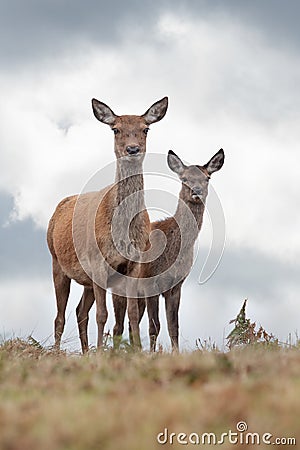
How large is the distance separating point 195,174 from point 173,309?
2.19 meters

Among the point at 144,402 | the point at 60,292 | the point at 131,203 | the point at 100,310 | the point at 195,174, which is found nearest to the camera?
the point at 144,402

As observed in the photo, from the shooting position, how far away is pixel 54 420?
416 centimetres

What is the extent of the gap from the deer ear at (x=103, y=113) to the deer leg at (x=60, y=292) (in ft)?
9.48

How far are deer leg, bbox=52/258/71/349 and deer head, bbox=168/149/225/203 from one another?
7.96 ft

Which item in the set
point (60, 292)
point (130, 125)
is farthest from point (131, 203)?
point (60, 292)

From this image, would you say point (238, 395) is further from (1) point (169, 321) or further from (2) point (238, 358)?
(1) point (169, 321)

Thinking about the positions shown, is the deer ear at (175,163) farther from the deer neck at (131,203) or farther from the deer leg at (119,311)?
the deer leg at (119,311)

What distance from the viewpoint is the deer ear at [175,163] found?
12.9 m

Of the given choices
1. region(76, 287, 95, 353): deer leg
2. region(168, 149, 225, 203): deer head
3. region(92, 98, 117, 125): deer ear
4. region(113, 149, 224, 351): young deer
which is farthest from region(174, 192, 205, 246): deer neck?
region(92, 98, 117, 125): deer ear

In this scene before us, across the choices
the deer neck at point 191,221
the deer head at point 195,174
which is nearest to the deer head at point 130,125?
the deer head at point 195,174

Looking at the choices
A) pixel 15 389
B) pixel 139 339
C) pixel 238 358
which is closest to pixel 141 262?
pixel 139 339

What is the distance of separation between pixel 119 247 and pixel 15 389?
5.41 m

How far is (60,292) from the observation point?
13125 millimetres

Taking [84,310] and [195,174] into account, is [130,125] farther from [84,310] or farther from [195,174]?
[84,310]
